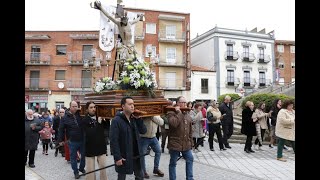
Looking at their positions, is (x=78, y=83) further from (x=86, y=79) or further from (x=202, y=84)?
(x=202, y=84)

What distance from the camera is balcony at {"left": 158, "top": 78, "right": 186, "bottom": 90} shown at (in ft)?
111

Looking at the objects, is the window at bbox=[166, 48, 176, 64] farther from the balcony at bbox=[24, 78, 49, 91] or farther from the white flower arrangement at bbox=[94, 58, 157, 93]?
the white flower arrangement at bbox=[94, 58, 157, 93]

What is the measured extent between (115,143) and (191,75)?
30.5 meters

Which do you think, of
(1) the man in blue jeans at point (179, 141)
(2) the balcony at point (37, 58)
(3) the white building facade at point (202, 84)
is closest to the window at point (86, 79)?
(2) the balcony at point (37, 58)

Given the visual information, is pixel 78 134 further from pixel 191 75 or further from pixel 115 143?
pixel 191 75

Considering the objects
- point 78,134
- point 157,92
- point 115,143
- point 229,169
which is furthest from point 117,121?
point 229,169

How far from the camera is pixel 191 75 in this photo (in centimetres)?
3488

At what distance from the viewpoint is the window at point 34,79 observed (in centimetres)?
3250

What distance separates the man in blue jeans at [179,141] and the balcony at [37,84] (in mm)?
29105

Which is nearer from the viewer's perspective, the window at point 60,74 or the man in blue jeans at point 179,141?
the man in blue jeans at point 179,141

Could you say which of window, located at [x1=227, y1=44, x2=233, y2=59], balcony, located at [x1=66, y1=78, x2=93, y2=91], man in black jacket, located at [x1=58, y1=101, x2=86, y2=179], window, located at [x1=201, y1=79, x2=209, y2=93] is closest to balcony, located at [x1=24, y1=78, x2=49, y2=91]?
balcony, located at [x1=66, y1=78, x2=93, y2=91]

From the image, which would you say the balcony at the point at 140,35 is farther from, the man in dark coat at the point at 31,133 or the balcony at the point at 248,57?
the man in dark coat at the point at 31,133

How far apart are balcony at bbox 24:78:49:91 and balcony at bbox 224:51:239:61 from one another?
21.0m

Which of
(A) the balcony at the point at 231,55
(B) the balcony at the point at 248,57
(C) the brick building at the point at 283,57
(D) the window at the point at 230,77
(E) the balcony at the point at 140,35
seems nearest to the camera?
(E) the balcony at the point at 140,35
